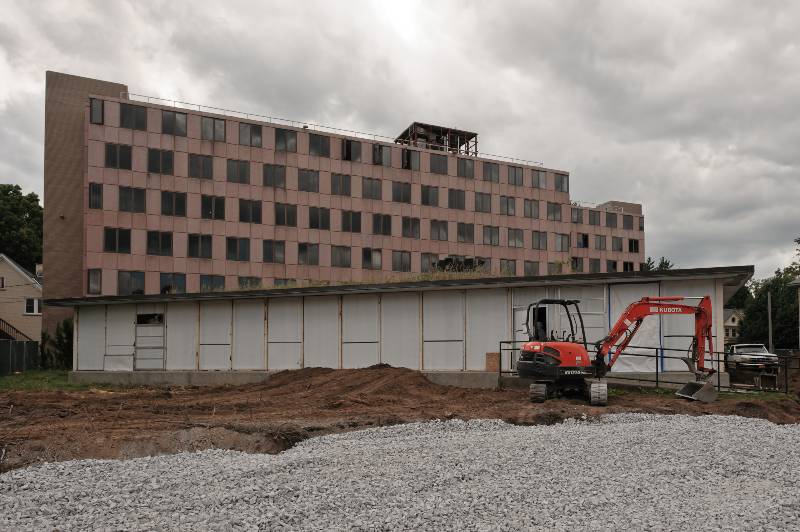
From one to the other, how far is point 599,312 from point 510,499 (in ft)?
53.8

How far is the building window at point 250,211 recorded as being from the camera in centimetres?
5591

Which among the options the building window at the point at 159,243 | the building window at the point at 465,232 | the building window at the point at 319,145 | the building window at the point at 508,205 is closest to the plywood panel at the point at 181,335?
the building window at the point at 159,243

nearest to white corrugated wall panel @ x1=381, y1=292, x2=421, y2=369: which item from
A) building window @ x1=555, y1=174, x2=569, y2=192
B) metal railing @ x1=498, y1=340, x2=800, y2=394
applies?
metal railing @ x1=498, y1=340, x2=800, y2=394

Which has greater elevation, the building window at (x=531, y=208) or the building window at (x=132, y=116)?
the building window at (x=132, y=116)

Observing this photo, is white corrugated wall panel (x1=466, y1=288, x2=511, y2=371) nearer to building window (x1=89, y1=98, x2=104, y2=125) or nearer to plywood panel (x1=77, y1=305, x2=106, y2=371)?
plywood panel (x1=77, y1=305, x2=106, y2=371)

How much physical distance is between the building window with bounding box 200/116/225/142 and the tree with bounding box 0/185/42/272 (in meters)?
25.3

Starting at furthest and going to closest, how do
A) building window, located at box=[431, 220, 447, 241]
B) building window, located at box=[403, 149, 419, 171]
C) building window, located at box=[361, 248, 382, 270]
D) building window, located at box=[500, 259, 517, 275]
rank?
1. building window, located at box=[500, 259, 517, 275]
2. building window, located at box=[431, 220, 447, 241]
3. building window, located at box=[403, 149, 419, 171]
4. building window, located at box=[361, 248, 382, 270]

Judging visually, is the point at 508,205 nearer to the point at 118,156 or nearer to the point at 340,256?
the point at 340,256

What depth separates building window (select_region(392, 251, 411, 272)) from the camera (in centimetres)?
6169

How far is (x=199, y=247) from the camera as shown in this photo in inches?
2124

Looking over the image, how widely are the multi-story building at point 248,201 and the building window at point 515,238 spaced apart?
0.10 metres

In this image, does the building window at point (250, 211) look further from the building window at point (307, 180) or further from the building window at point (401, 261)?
the building window at point (401, 261)

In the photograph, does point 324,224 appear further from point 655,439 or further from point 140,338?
point 655,439

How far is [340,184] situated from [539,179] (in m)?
21.9
